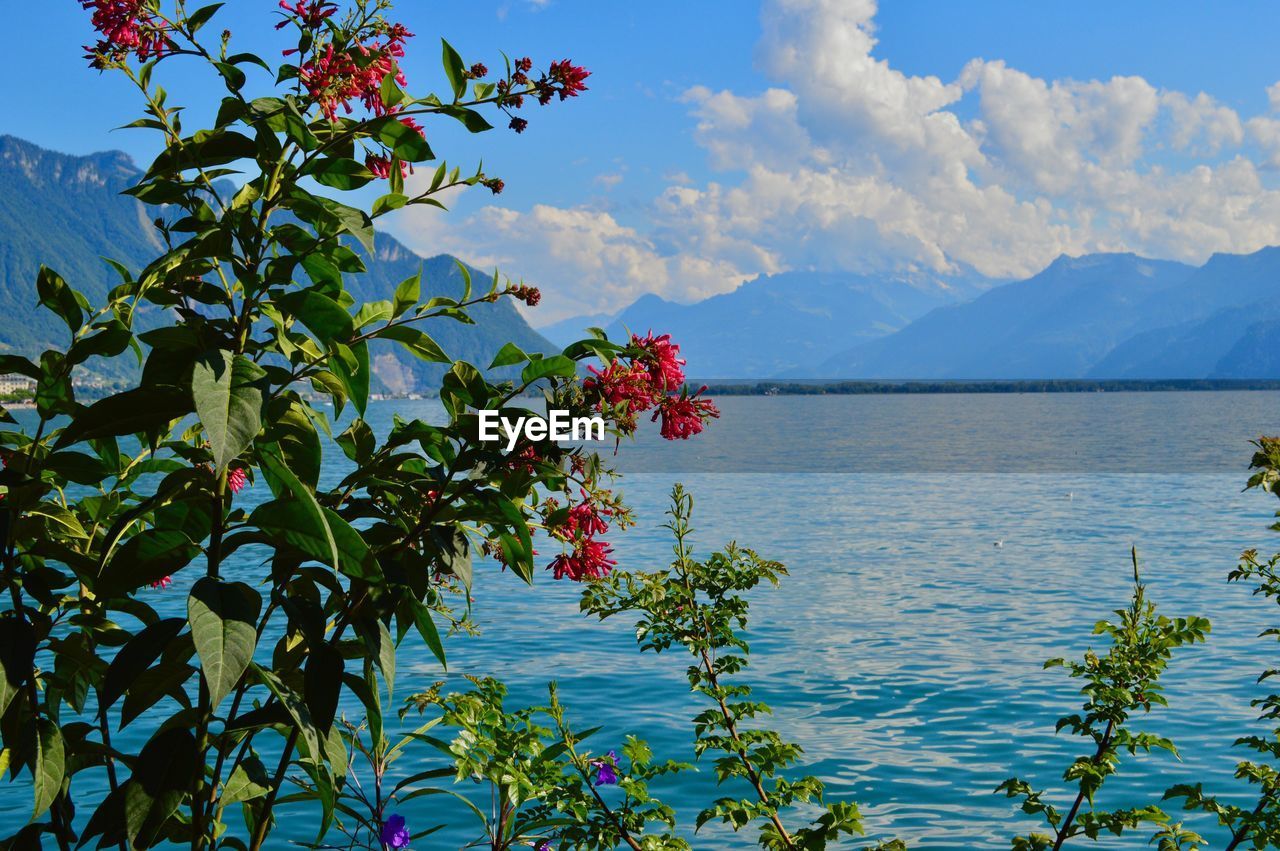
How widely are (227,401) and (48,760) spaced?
87 centimetres

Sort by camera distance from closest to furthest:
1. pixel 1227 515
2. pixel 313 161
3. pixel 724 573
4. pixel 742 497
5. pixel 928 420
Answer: pixel 313 161, pixel 724 573, pixel 1227 515, pixel 742 497, pixel 928 420

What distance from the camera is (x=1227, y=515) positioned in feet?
83.0

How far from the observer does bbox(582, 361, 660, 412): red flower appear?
81.9 inches

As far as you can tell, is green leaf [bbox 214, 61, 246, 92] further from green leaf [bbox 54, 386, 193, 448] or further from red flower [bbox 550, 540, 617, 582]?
red flower [bbox 550, 540, 617, 582]

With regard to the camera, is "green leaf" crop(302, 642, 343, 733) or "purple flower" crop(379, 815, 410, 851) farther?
"purple flower" crop(379, 815, 410, 851)

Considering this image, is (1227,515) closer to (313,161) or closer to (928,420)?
(313,161)

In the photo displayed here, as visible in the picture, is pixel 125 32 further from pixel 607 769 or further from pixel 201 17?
pixel 607 769

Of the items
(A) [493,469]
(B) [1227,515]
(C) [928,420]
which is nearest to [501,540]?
(A) [493,469]

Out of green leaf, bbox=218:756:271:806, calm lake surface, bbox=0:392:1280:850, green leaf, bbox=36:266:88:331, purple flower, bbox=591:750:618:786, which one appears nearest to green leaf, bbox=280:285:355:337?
green leaf, bbox=36:266:88:331

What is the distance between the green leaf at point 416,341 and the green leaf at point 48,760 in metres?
0.92

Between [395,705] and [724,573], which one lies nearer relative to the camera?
[724,573]

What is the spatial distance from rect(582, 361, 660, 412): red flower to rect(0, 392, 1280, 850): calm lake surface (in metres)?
5.11

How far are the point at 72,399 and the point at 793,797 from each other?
83.6 inches

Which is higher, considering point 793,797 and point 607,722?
point 793,797
